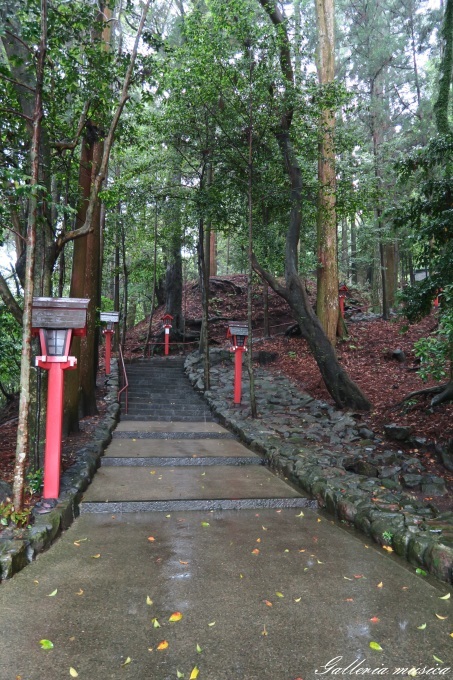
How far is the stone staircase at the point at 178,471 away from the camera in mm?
4504

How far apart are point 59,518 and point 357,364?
325 inches

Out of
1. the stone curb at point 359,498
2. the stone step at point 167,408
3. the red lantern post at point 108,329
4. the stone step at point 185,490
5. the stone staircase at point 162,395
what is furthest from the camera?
the red lantern post at point 108,329

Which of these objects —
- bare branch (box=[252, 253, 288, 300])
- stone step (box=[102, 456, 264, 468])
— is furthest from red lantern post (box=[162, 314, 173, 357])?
stone step (box=[102, 456, 264, 468])

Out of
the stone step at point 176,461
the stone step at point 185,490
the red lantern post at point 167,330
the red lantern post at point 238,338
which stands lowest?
the stone step at point 185,490

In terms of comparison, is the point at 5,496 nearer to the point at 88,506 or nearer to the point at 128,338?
the point at 88,506

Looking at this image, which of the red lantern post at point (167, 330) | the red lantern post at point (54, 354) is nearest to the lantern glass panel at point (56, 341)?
the red lantern post at point (54, 354)

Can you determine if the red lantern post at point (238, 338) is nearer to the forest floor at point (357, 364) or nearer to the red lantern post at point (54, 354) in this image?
the forest floor at point (357, 364)

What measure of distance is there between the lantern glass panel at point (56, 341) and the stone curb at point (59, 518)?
4.62 ft

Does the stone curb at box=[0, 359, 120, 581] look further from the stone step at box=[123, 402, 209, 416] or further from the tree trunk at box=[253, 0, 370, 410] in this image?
the tree trunk at box=[253, 0, 370, 410]

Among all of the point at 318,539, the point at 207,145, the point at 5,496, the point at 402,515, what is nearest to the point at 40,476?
the point at 5,496

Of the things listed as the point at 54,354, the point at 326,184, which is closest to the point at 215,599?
the point at 54,354

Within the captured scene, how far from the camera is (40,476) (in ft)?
14.0

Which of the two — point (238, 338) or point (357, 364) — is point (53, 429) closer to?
point (238, 338)

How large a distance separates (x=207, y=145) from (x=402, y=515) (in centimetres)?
786
